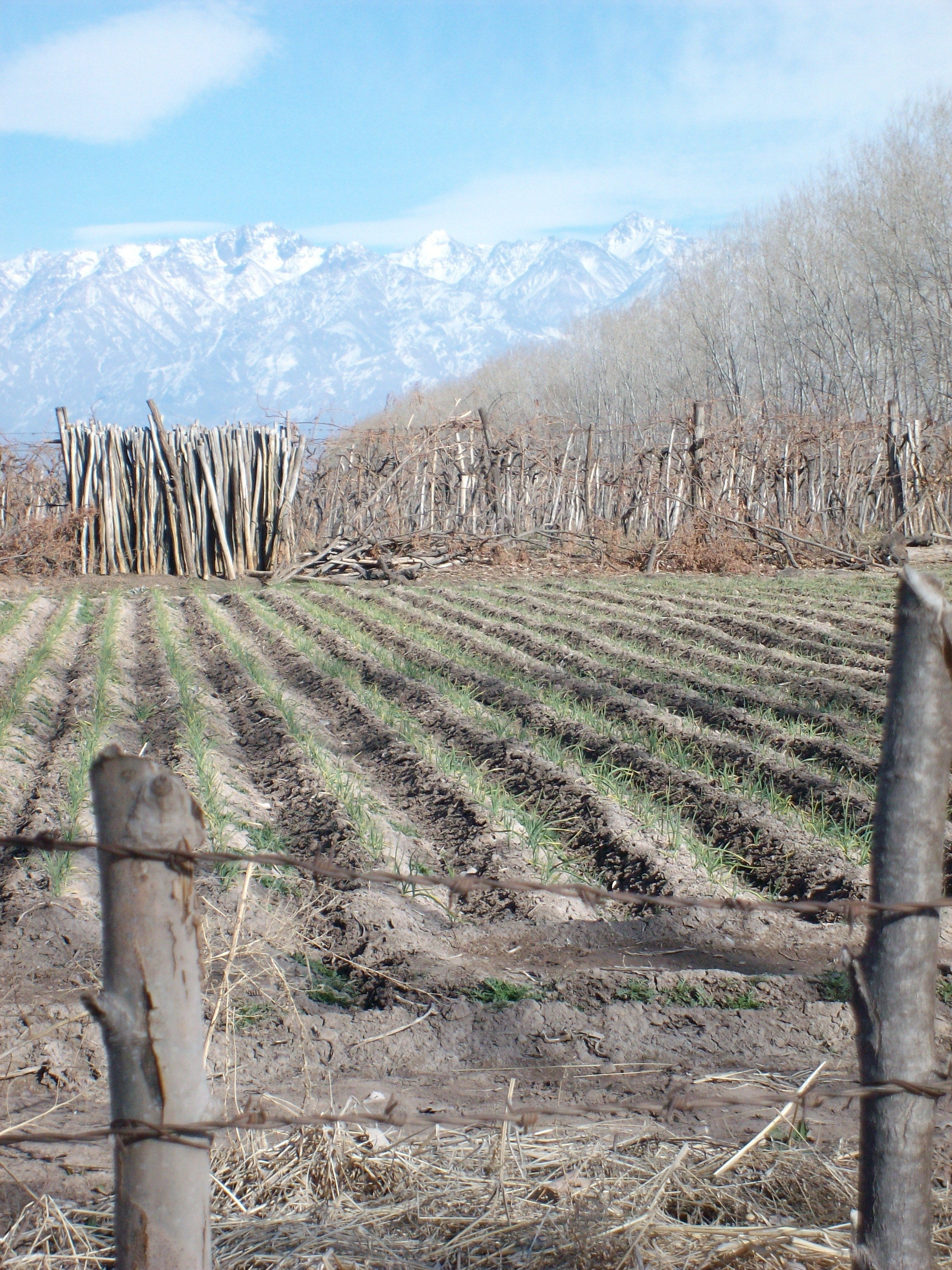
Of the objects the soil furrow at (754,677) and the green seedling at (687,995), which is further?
the soil furrow at (754,677)

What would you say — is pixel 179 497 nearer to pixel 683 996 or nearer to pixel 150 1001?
pixel 683 996

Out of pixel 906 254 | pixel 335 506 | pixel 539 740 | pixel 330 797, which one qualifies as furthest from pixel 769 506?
pixel 906 254

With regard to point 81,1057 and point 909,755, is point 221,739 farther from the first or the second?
point 909,755

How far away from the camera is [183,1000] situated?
1.46 metres

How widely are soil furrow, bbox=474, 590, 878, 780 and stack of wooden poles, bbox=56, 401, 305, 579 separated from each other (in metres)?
6.13

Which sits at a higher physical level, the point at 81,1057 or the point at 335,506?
the point at 335,506

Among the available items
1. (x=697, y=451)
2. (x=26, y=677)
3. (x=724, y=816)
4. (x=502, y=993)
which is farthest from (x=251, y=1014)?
(x=697, y=451)

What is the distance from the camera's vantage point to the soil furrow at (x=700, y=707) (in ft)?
16.4

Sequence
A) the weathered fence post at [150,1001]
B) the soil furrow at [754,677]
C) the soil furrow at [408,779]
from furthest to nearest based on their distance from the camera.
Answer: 1. the soil furrow at [754,677]
2. the soil furrow at [408,779]
3. the weathered fence post at [150,1001]

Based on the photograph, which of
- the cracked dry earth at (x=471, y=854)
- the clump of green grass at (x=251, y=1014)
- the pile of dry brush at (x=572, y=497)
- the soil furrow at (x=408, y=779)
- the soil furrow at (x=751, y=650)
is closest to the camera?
the cracked dry earth at (x=471, y=854)

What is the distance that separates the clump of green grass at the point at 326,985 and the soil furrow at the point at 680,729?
2.28 meters

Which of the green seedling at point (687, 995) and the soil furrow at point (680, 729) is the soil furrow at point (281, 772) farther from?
the soil furrow at point (680, 729)

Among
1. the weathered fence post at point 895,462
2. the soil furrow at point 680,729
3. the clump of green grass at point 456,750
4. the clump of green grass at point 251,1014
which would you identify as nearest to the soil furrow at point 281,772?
the clump of green grass at point 456,750

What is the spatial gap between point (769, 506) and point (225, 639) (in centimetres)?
977
